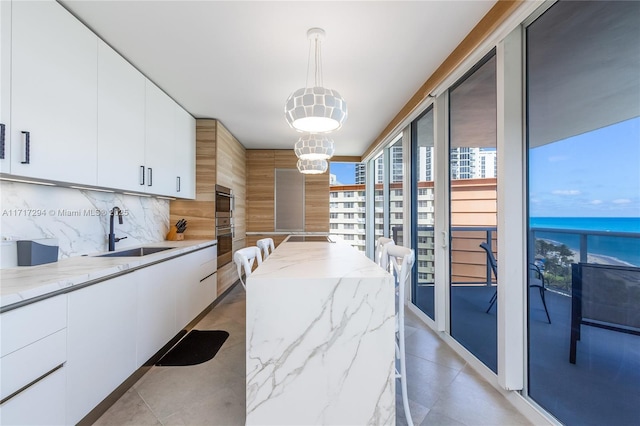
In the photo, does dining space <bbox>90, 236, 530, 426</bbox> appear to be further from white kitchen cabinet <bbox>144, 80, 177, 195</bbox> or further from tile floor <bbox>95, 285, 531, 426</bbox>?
white kitchen cabinet <bbox>144, 80, 177, 195</bbox>

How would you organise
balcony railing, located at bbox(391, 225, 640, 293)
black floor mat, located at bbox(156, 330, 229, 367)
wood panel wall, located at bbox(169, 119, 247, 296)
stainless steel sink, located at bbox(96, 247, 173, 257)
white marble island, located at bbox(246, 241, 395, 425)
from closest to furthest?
balcony railing, located at bbox(391, 225, 640, 293)
white marble island, located at bbox(246, 241, 395, 425)
black floor mat, located at bbox(156, 330, 229, 367)
stainless steel sink, located at bbox(96, 247, 173, 257)
wood panel wall, located at bbox(169, 119, 247, 296)

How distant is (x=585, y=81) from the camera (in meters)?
1.38

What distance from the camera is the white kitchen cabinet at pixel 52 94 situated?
1506 mm

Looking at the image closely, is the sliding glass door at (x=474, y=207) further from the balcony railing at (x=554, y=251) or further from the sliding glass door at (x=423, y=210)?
the sliding glass door at (x=423, y=210)

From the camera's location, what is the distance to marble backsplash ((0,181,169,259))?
1774 mm

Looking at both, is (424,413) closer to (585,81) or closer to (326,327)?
(326,327)

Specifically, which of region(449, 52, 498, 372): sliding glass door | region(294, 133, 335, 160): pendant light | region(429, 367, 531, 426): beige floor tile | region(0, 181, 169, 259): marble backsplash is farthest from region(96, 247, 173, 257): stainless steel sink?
region(449, 52, 498, 372): sliding glass door

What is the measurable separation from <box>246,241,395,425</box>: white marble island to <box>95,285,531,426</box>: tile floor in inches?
17.0

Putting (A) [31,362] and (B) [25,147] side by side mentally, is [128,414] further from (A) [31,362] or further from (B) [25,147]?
(B) [25,147]

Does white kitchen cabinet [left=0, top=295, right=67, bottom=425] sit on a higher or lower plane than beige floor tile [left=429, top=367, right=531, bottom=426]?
higher

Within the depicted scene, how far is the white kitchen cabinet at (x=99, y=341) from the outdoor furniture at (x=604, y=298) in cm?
262

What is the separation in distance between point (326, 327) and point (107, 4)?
7.74 feet

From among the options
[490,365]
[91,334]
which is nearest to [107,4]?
[91,334]

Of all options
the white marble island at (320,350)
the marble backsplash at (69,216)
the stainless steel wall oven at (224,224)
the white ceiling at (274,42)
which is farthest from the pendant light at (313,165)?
the white marble island at (320,350)
